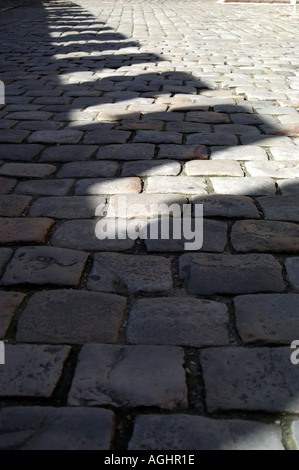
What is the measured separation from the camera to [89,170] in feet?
10.4

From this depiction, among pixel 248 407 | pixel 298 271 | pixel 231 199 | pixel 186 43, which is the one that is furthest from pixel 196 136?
pixel 186 43

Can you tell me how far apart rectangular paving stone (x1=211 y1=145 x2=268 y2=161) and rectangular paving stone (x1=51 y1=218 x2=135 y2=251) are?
3.66ft

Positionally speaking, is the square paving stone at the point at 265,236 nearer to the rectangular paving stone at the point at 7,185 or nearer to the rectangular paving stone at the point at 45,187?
the rectangular paving stone at the point at 45,187

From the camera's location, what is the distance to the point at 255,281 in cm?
208

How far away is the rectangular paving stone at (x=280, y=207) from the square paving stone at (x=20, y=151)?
1427 mm

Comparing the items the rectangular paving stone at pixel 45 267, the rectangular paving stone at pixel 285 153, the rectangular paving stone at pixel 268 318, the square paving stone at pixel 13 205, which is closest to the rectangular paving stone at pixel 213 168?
the rectangular paving stone at pixel 285 153

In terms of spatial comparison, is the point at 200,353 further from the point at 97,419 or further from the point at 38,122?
the point at 38,122

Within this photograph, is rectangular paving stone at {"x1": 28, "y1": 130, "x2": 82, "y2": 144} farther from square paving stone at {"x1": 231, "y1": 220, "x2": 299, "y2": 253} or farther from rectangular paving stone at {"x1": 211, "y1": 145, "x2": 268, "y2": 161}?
square paving stone at {"x1": 231, "y1": 220, "x2": 299, "y2": 253}

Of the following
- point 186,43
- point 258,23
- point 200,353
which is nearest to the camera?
point 200,353

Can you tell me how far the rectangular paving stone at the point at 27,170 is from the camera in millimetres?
3096

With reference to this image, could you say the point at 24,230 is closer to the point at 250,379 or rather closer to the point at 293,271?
the point at 293,271

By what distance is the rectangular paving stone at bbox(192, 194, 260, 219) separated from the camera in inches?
103

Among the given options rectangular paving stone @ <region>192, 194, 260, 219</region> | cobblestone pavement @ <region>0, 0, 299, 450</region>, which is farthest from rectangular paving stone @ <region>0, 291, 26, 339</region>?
rectangular paving stone @ <region>192, 194, 260, 219</region>
